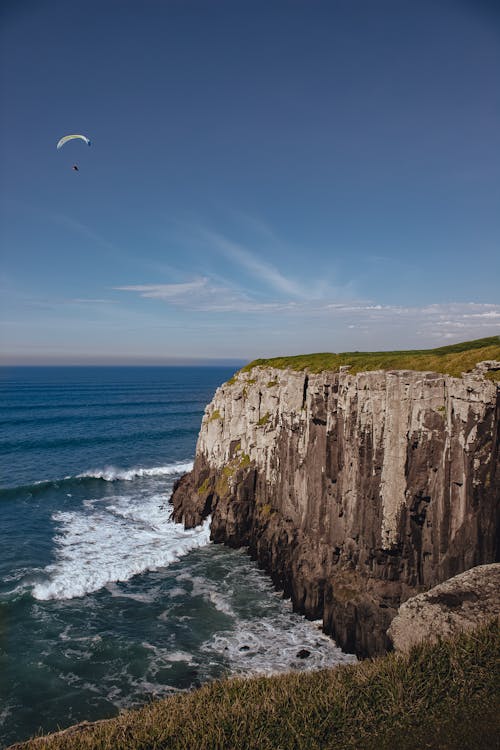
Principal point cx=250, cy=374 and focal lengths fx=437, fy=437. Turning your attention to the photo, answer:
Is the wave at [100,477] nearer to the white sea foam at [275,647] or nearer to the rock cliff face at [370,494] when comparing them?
the rock cliff face at [370,494]

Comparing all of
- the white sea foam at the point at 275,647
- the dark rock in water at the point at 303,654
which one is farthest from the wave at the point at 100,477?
the dark rock in water at the point at 303,654

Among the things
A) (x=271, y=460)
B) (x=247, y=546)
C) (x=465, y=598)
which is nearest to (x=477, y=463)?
(x=465, y=598)

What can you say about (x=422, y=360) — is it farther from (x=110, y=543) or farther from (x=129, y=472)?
(x=129, y=472)

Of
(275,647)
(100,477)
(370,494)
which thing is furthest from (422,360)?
(100,477)

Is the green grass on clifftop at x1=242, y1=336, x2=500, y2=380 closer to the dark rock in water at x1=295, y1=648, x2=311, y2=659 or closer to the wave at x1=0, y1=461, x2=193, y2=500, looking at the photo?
the dark rock in water at x1=295, y1=648, x2=311, y2=659

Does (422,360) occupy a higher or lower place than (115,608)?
higher

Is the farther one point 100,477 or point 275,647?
point 100,477

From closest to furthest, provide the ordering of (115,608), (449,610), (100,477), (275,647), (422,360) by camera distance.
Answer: (449,610) < (275,647) < (422,360) < (115,608) < (100,477)

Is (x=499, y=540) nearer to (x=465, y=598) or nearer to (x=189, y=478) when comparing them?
(x=465, y=598)
